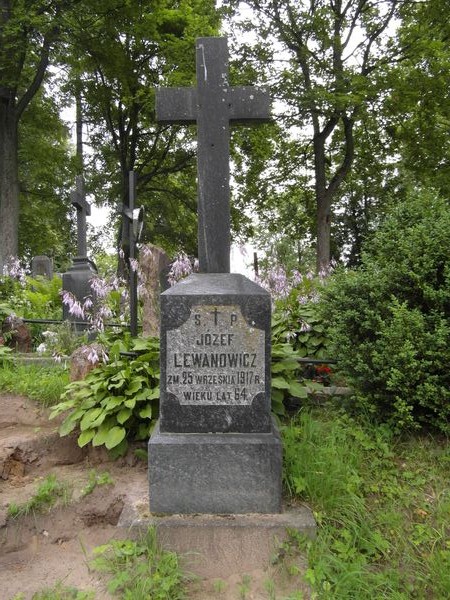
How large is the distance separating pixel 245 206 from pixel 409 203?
47.9 feet

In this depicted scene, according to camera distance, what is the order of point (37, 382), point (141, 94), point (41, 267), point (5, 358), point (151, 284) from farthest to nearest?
point (141, 94) < point (41, 267) < point (151, 284) < point (5, 358) < point (37, 382)

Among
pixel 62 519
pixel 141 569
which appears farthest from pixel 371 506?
pixel 62 519

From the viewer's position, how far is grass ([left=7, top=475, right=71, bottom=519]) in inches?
119

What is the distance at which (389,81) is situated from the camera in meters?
12.9

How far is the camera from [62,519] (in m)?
3.01

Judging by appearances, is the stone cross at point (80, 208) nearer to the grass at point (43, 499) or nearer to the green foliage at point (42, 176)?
the grass at point (43, 499)

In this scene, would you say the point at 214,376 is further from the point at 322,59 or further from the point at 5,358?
the point at 322,59

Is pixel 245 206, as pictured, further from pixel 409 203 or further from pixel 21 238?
pixel 409 203

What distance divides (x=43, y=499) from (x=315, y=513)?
179cm

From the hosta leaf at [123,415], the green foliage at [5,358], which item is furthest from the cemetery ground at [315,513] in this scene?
the green foliage at [5,358]

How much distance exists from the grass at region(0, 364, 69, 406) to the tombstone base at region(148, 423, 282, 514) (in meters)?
1.79

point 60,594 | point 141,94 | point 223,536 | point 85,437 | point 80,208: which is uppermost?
point 141,94

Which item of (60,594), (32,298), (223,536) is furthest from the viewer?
(32,298)

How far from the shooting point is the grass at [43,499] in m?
3.04
